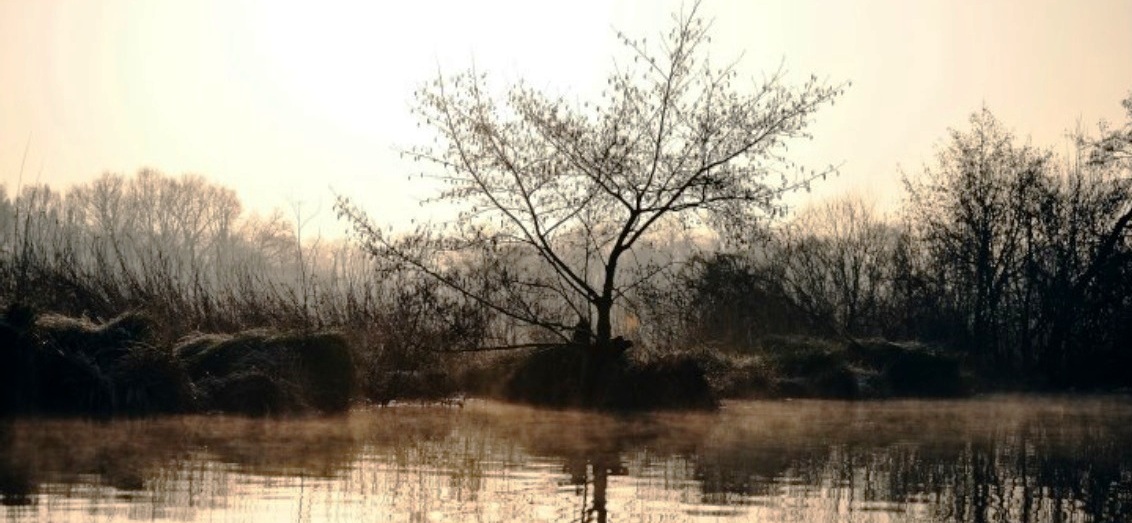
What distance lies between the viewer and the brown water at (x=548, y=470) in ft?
35.2

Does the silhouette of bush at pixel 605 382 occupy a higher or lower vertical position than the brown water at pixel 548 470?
higher

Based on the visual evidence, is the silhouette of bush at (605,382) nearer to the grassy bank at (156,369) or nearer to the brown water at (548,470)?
the brown water at (548,470)

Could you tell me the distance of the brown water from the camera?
35.2 feet

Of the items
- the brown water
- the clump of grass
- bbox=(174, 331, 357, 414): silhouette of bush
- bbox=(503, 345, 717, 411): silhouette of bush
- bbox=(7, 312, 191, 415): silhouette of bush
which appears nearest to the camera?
the brown water

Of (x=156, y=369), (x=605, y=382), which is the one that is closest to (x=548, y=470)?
(x=156, y=369)

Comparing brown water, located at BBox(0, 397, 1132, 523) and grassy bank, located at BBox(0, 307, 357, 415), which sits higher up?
grassy bank, located at BBox(0, 307, 357, 415)

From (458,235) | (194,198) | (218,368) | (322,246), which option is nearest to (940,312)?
(458,235)

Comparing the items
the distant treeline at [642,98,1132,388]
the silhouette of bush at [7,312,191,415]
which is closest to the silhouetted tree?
the distant treeline at [642,98,1132,388]

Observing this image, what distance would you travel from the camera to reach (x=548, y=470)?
13.4m

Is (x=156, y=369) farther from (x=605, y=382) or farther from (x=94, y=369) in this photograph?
(x=605, y=382)

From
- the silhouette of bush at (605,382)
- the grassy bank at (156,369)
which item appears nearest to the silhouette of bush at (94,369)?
the grassy bank at (156,369)

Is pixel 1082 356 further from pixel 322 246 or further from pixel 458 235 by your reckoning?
pixel 322 246

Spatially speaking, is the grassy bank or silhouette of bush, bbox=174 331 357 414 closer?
the grassy bank

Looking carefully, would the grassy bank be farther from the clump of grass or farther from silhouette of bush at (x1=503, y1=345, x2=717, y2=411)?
the clump of grass
